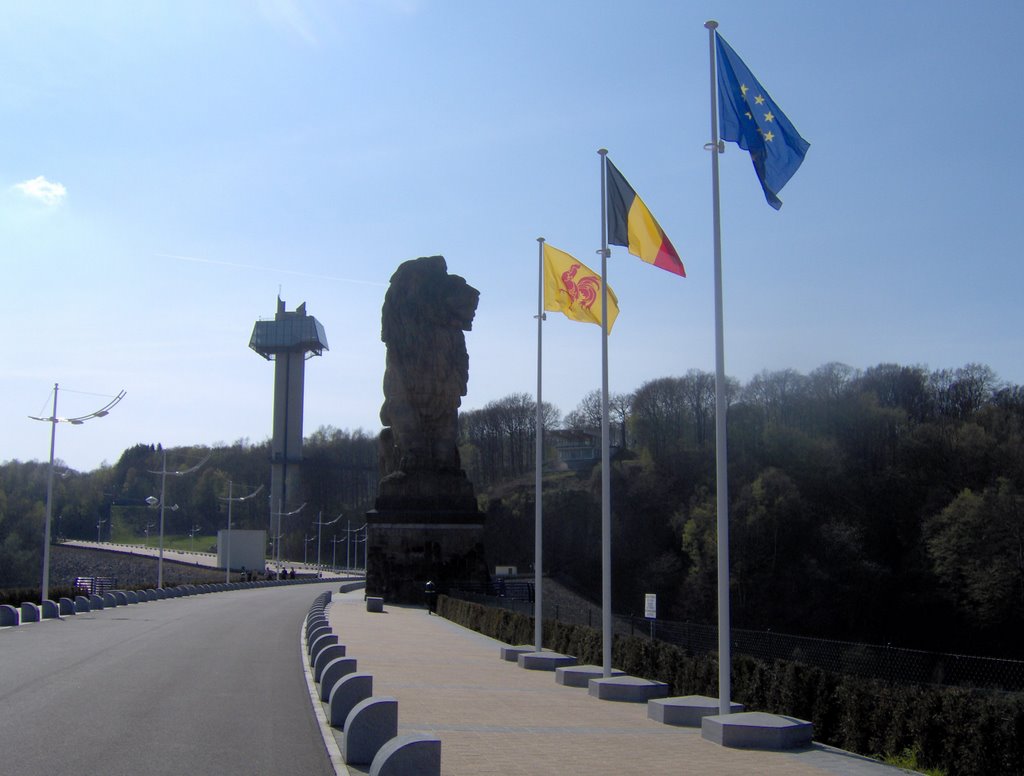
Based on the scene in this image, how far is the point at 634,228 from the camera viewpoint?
1516 centimetres

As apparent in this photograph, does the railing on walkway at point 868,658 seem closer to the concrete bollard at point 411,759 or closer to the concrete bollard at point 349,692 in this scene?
the concrete bollard at point 349,692

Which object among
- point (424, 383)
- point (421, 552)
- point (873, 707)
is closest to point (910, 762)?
point (873, 707)

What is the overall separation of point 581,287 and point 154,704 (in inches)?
392

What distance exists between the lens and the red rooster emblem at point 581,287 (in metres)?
17.6

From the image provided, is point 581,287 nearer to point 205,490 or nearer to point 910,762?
point 910,762

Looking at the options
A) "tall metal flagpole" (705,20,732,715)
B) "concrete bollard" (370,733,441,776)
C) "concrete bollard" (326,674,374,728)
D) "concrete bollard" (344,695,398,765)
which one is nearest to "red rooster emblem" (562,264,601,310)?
"tall metal flagpole" (705,20,732,715)

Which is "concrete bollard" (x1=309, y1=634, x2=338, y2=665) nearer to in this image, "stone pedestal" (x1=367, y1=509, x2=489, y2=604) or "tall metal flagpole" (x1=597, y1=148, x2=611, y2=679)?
"tall metal flagpole" (x1=597, y1=148, x2=611, y2=679)

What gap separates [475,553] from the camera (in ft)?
129

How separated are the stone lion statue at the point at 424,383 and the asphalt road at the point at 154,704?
1520cm

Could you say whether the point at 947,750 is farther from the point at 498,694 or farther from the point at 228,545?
the point at 228,545

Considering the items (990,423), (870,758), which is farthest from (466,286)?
(990,423)

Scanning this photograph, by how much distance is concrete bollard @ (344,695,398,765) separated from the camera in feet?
30.1

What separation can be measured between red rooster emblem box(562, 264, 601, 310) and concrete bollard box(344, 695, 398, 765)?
9888 mm

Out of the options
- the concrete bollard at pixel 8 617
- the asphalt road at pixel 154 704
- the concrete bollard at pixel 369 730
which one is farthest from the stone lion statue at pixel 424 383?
the concrete bollard at pixel 369 730
